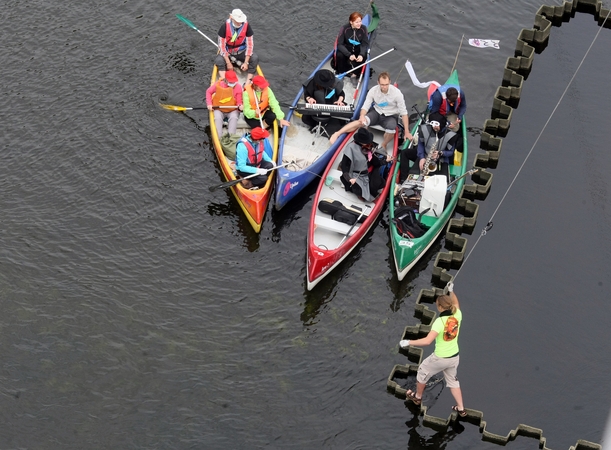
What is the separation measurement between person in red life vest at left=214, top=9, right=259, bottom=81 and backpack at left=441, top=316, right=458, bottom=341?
13284 millimetres

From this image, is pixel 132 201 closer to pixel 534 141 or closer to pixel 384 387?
pixel 384 387

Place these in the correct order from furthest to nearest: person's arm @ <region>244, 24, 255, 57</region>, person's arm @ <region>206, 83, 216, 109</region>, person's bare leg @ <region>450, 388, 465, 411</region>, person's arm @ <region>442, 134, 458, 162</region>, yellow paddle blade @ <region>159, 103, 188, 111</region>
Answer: person's arm @ <region>244, 24, 255, 57</region>
yellow paddle blade @ <region>159, 103, 188, 111</region>
person's arm @ <region>206, 83, 216, 109</region>
person's arm @ <region>442, 134, 458, 162</region>
person's bare leg @ <region>450, 388, 465, 411</region>

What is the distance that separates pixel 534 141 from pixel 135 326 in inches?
537

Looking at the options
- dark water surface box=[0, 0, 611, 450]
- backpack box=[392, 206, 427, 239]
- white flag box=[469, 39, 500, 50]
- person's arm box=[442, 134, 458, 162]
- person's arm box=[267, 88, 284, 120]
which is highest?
white flag box=[469, 39, 500, 50]

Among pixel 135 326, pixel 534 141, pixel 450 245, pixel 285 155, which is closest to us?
pixel 135 326

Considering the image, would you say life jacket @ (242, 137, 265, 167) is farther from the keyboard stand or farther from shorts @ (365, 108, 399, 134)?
shorts @ (365, 108, 399, 134)

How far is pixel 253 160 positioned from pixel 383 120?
4.05 meters

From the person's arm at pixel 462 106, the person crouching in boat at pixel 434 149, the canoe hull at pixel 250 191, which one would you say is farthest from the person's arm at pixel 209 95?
the person's arm at pixel 462 106

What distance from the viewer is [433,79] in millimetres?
32438

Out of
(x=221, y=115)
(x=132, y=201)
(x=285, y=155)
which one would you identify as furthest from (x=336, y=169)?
(x=132, y=201)

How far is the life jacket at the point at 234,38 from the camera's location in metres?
31.0

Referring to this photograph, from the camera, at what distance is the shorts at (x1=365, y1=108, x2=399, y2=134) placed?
28016mm

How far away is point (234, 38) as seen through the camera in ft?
102

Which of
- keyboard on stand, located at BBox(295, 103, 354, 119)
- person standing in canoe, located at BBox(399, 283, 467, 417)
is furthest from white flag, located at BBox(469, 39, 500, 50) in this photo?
person standing in canoe, located at BBox(399, 283, 467, 417)
